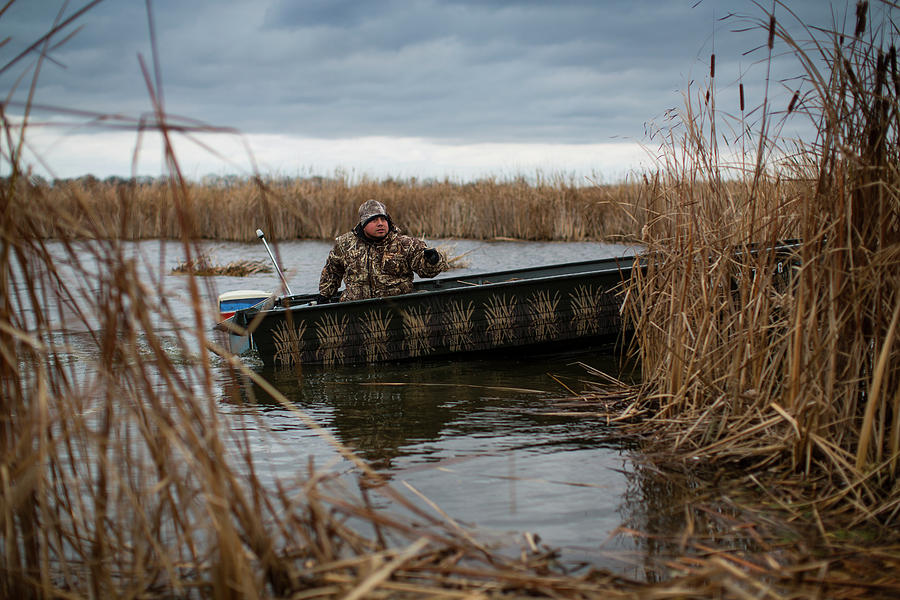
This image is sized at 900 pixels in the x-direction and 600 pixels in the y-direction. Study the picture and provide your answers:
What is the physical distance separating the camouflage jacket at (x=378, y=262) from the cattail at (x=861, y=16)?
4.93 m

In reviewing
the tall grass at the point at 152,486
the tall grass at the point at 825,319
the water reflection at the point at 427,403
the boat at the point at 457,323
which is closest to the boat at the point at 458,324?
the boat at the point at 457,323

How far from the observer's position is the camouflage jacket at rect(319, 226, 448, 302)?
7.87 metres

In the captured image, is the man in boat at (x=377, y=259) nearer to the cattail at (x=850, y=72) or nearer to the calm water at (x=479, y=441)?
the calm water at (x=479, y=441)

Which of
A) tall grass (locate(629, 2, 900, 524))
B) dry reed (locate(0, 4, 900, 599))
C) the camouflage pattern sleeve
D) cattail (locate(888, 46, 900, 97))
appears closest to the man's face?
the camouflage pattern sleeve

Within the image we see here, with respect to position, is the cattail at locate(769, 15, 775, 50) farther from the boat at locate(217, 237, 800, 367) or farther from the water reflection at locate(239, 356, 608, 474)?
the boat at locate(217, 237, 800, 367)

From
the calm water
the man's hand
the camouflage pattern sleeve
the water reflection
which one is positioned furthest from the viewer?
the camouflage pattern sleeve

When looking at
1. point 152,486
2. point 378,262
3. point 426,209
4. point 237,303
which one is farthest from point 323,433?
point 426,209

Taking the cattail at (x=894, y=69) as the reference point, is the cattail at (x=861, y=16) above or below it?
above

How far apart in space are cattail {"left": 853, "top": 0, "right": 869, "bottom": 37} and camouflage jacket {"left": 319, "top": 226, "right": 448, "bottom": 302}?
493 centimetres

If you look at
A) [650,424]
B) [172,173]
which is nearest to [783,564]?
[650,424]

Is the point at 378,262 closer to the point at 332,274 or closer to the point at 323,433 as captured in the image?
the point at 332,274

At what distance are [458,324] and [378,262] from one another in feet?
3.29

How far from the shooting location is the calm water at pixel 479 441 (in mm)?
3457

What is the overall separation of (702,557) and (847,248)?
1324mm
